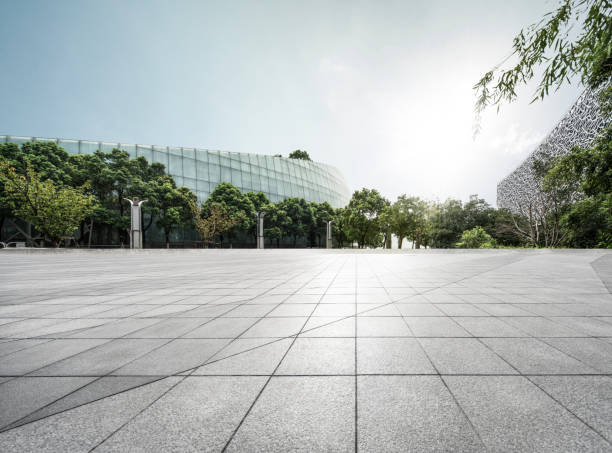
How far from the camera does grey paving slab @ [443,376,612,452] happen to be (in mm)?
1594

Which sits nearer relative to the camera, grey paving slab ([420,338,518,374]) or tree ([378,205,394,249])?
grey paving slab ([420,338,518,374])

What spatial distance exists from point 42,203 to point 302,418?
120ft

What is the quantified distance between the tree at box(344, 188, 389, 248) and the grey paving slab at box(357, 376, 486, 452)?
38682 millimetres

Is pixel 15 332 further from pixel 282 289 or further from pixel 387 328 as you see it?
pixel 387 328

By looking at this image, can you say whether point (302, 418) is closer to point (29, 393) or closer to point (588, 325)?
point (29, 393)

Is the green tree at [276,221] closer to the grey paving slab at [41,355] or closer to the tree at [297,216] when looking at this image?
the tree at [297,216]

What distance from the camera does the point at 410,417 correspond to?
1.85 meters

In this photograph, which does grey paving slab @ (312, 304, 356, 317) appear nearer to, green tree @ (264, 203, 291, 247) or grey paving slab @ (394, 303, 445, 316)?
grey paving slab @ (394, 303, 445, 316)

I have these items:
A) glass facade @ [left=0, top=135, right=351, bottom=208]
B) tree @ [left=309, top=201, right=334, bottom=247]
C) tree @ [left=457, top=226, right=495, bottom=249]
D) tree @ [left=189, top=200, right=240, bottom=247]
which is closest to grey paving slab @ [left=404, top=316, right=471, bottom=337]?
tree @ [left=457, top=226, right=495, bottom=249]

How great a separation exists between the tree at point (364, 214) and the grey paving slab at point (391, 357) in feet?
124

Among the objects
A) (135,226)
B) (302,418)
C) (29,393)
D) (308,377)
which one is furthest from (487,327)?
(135,226)

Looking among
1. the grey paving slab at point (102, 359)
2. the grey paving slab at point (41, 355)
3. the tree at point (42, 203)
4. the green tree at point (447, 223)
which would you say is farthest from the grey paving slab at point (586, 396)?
the green tree at point (447, 223)

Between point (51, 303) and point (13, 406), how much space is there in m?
4.40

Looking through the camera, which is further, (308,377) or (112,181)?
(112,181)
